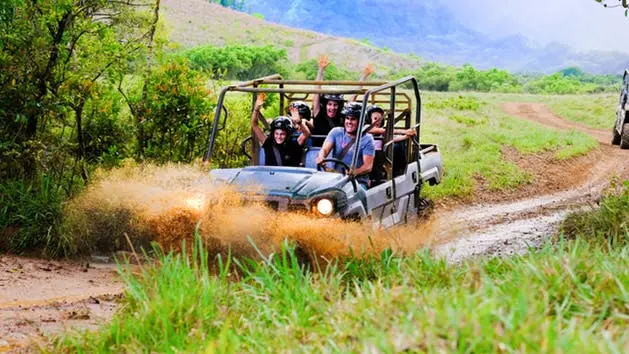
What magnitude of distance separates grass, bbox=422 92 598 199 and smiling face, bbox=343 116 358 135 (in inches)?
201

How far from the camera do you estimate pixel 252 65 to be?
115 feet

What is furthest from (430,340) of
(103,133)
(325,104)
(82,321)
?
(103,133)

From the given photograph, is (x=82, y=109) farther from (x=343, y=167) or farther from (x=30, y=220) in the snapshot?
(x=343, y=167)

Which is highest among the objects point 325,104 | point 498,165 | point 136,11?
point 136,11

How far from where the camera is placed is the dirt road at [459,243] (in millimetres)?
6871

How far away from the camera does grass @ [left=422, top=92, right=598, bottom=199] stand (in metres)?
15.7

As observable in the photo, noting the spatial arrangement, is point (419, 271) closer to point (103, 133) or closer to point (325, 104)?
point (325, 104)

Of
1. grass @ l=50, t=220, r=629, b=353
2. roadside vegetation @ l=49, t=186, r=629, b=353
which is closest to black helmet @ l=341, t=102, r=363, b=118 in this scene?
roadside vegetation @ l=49, t=186, r=629, b=353

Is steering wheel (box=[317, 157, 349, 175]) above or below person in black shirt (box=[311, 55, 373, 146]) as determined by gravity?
below

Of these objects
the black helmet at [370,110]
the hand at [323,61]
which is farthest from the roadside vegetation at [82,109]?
the black helmet at [370,110]

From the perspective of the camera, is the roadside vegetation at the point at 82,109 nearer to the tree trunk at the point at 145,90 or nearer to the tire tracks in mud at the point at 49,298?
the tree trunk at the point at 145,90

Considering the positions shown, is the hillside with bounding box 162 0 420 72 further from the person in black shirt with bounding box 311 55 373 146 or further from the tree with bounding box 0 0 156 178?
the person in black shirt with bounding box 311 55 373 146

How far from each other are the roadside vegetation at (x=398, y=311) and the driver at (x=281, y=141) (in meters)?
3.88

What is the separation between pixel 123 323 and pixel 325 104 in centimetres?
637
